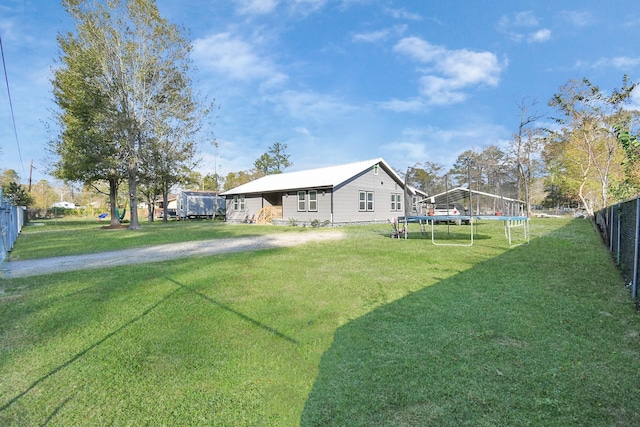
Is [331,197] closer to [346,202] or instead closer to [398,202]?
[346,202]

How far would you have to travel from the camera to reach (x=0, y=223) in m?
7.41

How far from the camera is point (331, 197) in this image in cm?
1864

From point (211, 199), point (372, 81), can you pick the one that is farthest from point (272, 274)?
point (211, 199)

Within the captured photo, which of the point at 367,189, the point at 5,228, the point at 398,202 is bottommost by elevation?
the point at 5,228

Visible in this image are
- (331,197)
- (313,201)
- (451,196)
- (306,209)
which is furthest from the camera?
(306,209)

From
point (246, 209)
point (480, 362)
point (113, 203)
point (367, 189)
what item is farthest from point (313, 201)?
A: point (480, 362)

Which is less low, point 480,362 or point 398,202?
point 398,202

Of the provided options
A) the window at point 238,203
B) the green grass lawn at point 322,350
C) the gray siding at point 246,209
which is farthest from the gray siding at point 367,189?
the green grass lawn at point 322,350

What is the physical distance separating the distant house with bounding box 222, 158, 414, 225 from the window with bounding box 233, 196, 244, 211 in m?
0.09

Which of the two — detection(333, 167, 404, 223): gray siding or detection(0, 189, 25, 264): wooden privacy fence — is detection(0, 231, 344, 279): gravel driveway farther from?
detection(333, 167, 404, 223): gray siding

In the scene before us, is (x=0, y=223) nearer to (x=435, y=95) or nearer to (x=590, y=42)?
(x=435, y=95)

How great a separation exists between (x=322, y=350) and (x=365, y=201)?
18.6 m

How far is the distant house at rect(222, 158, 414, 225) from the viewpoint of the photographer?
19094 mm

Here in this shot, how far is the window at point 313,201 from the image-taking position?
19.6 metres
